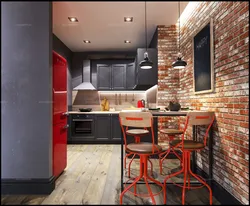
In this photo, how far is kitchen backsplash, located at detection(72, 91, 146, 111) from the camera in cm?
554

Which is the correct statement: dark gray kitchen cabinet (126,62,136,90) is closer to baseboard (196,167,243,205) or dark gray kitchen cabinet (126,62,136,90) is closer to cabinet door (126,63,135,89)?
cabinet door (126,63,135,89)

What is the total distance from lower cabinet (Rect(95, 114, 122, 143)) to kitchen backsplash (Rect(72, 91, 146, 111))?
78 centimetres

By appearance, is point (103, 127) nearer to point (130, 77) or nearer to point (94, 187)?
point (130, 77)

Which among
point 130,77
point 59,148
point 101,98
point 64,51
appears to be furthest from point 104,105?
point 59,148

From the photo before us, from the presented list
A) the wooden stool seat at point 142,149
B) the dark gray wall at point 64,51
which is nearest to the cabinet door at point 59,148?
the wooden stool seat at point 142,149

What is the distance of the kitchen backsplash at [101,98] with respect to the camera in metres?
5.54

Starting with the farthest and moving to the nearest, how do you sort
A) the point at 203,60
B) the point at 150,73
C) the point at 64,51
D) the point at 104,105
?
the point at 104,105 → the point at 64,51 → the point at 150,73 → the point at 203,60

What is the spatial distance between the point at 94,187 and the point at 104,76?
11.7ft

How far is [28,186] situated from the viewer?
5.60 ft

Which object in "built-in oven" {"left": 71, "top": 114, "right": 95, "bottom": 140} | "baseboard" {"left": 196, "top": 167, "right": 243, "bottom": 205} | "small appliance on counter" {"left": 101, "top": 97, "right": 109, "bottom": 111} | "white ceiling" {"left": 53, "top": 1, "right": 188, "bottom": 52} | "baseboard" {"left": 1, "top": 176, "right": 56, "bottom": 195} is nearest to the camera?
"baseboard" {"left": 1, "top": 176, "right": 56, "bottom": 195}

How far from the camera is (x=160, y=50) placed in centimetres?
361

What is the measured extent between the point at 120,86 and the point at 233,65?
364 centimetres

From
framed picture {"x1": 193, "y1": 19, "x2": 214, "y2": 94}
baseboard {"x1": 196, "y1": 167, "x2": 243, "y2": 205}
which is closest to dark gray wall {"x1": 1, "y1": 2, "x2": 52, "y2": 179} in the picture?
baseboard {"x1": 196, "y1": 167, "x2": 243, "y2": 205}

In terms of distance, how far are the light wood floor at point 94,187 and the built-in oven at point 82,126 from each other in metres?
1.04
